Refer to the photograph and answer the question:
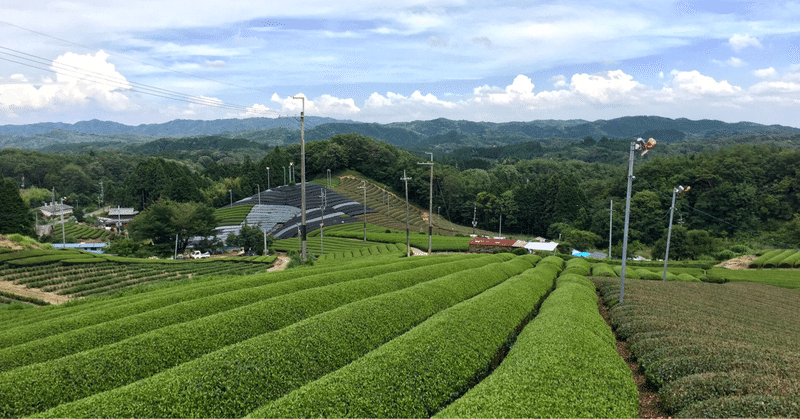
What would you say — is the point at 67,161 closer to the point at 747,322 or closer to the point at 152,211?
the point at 152,211

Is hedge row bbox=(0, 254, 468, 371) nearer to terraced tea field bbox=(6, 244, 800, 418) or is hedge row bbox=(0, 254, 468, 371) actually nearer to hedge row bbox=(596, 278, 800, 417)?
terraced tea field bbox=(6, 244, 800, 418)

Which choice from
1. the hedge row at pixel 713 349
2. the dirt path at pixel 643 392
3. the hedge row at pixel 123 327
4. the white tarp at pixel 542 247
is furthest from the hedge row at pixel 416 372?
the white tarp at pixel 542 247

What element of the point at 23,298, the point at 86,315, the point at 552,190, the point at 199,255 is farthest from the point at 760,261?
the point at 199,255

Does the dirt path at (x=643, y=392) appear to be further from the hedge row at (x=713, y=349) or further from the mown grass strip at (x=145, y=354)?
the mown grass strip at (x=145, y=354)

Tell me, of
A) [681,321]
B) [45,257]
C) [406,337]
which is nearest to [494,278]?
[681,321]

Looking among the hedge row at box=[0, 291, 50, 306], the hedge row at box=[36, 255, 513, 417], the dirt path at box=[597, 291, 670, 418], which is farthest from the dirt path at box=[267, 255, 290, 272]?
the dirt path at box=[597, 291, 670, 418]

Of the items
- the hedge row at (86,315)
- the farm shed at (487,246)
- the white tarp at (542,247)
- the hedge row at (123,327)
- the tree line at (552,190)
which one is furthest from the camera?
the tree line at (552,190)
